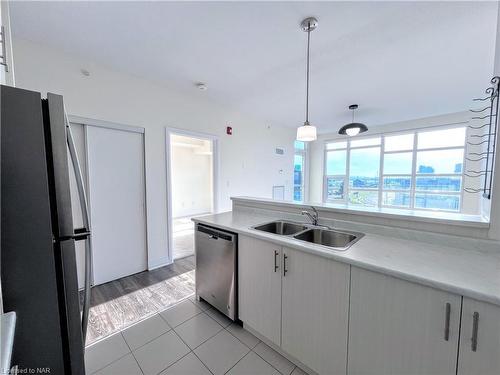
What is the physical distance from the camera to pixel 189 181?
7.00 metres

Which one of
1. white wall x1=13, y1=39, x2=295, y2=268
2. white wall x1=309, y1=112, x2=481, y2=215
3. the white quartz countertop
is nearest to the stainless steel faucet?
the white quartz countertop

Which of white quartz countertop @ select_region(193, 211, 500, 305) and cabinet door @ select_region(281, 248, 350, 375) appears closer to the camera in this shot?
white quartz countertop @ select_region(193, 211, 500, 305)

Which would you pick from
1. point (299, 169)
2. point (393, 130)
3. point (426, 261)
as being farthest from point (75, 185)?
point (393, 130)

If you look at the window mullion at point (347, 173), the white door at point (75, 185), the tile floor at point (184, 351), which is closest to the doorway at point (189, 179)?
the white door at point (75, 185)

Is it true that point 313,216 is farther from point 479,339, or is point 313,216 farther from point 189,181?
point 189,181

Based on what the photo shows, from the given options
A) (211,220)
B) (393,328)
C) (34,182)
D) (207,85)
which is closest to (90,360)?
(211,220)

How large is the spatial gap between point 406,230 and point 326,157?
5.35m

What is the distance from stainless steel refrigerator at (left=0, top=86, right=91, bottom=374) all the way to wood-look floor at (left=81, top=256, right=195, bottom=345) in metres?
1.23

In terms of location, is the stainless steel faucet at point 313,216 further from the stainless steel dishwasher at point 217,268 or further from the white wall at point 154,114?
the white wall at point 154,114

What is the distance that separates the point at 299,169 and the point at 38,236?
6.35 meters

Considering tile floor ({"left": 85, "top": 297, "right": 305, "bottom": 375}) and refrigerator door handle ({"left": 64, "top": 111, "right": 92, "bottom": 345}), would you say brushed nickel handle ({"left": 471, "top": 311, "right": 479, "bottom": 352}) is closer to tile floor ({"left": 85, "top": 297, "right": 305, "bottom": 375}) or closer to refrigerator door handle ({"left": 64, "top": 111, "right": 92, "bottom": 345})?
tile floor ({"left": 85, "top": 297, "right": 305, "bottom": 375})

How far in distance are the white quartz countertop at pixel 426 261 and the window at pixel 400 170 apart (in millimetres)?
3149

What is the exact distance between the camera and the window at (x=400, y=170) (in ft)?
15.0

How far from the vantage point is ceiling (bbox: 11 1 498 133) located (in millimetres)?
1651
